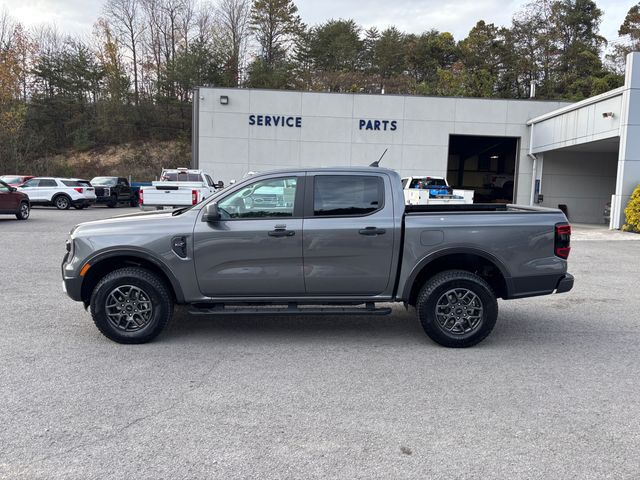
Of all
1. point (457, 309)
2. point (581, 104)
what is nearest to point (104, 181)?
point (581, 104)

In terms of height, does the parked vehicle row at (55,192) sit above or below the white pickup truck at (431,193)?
below

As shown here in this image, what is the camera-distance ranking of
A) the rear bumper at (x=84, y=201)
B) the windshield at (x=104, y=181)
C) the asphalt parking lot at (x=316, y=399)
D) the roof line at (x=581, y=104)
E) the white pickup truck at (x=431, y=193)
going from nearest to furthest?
the asphalt parking lot at (x=316, y=399) → the white pickup truck at (x=431, y=193) → the roof line at (x=581, y=104) → the rear bumper at (x=84, y=201) → the windshield at (x=104, y=181)

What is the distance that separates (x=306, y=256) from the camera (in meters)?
5.29

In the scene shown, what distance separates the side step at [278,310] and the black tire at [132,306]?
0.33 m

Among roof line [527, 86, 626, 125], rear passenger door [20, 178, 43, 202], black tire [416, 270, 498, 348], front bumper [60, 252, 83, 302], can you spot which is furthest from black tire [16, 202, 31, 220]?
roof line [527, 86, 626, 125]

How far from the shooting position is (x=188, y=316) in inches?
258

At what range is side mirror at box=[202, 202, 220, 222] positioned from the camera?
5.15 meters

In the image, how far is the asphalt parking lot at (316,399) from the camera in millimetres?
3123

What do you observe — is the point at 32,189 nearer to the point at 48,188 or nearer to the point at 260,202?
the point at 48,188

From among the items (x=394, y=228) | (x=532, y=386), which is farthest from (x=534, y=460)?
(x=394, y=228)

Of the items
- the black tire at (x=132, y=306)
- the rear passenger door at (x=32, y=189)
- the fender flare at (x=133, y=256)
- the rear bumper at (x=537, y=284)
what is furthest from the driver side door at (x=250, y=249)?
the rear passenger door at (x=32, y=189)

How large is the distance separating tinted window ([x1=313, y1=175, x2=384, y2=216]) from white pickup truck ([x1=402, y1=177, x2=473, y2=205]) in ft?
37.2

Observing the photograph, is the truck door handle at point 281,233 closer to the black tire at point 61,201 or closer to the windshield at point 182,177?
the windshield at point 182,177

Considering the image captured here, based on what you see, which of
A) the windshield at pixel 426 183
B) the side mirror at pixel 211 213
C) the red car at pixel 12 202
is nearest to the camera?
the side mirror at pixel 211 213
